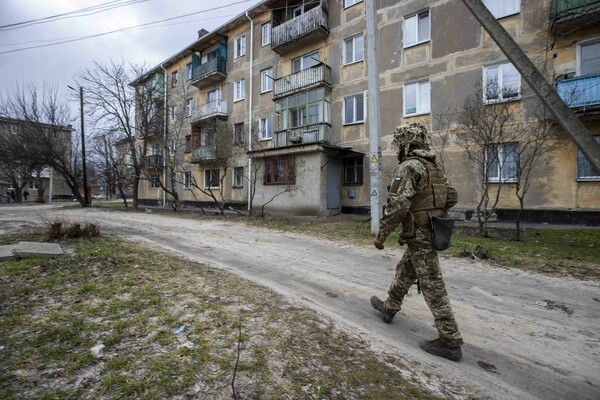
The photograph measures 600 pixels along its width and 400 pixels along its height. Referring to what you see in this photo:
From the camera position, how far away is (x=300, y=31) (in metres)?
16.7

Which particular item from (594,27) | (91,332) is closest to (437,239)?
(91,332)

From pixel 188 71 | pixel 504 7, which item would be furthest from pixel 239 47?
pixel 504 7

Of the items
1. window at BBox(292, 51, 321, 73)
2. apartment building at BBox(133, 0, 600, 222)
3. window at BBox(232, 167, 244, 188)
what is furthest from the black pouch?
window at BBox(232, 167, 244, 188)

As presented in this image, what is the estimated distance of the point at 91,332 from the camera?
260 cm

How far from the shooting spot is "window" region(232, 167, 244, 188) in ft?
66.6

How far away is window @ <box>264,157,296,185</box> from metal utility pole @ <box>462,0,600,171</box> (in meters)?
10.8

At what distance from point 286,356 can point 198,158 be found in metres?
21.6

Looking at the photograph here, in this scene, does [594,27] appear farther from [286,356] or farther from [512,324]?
[286,356]

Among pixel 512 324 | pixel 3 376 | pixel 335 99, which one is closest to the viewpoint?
pixel 3 376

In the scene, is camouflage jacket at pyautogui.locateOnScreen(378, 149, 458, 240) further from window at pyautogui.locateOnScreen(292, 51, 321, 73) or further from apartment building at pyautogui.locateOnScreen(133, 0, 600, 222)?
window at pyautogui.locateOnScreen(292, 51, 321, 73)

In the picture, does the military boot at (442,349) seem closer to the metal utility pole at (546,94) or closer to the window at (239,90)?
the metal utility pole at (546,94)

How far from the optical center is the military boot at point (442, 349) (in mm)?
2525

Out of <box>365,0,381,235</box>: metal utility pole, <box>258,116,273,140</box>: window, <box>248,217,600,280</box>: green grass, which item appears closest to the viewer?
<box>248,217,600,280</box>: green grass

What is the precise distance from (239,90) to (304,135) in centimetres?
851
